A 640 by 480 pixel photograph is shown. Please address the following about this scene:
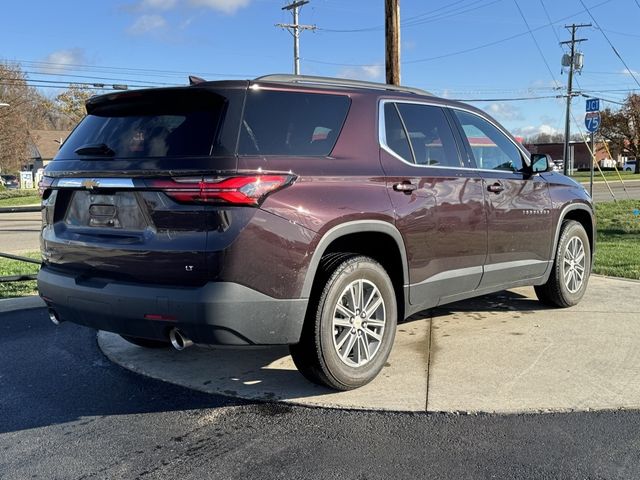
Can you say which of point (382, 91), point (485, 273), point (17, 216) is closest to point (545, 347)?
point (485, 273)

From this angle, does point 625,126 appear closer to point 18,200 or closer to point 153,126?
point 18,200

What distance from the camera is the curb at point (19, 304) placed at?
654 cm

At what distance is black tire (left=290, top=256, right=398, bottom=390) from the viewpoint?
3.79 m

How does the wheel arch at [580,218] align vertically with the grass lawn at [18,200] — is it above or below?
above

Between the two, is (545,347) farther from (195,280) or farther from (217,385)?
(195,280)

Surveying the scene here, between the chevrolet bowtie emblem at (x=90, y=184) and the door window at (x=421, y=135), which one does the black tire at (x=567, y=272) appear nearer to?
the door window at (x=421, y=135)

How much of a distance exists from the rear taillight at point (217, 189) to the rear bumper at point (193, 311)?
0.47 meters

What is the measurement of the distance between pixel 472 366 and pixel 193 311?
7.41 ft

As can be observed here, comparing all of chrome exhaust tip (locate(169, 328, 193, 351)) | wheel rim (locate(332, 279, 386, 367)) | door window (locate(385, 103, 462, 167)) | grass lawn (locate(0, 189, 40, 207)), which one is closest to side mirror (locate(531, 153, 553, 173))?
door window (locate(385, 103, 462, 167))

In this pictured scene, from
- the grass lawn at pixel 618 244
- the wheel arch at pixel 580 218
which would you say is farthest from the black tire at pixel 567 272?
the grass lawn at pixel 618 244

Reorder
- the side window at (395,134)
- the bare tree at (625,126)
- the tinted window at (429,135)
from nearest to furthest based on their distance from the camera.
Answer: the side window at (395,134), the tinted window at (429,135), the bare tree at (625,126)

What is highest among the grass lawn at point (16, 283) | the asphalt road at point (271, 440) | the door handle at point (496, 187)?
the door handle at point (496, 187)

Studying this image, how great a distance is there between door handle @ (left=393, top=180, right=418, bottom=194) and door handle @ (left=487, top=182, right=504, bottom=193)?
3.33 ft

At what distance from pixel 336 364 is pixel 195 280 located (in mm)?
1126
